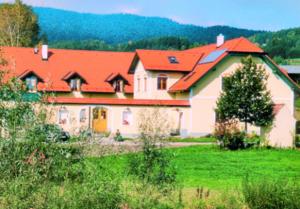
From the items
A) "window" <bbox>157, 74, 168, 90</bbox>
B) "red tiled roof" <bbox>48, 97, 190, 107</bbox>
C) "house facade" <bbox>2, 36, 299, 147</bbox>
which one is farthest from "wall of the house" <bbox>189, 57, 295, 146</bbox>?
"window" <bbox>157, 74, 168, 90</bbox>

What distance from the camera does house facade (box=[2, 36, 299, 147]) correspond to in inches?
1784

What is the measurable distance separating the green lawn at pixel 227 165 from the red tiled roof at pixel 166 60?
1476cm

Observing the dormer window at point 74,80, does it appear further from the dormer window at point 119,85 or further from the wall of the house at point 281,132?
the wall of the house at point 281,132

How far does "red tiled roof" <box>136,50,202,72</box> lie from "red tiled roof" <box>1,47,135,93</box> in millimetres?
2916

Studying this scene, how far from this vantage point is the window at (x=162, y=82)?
1934 inches

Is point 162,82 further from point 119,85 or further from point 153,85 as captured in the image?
point 119,85

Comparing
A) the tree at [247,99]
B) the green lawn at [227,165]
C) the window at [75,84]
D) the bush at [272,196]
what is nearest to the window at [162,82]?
the window at [75,84]

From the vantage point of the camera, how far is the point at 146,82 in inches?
1946

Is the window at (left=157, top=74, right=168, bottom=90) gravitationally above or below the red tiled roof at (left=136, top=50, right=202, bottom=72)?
below

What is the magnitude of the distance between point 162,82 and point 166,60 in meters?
1.77

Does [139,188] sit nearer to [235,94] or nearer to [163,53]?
[235,94]

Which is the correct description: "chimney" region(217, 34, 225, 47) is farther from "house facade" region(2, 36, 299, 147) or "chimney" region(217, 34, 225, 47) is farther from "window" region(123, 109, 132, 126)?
"window" region(123, 109, 132, 126)

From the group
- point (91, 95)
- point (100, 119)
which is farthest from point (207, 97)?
point (91, 95)

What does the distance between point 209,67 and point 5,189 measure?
115 feet
